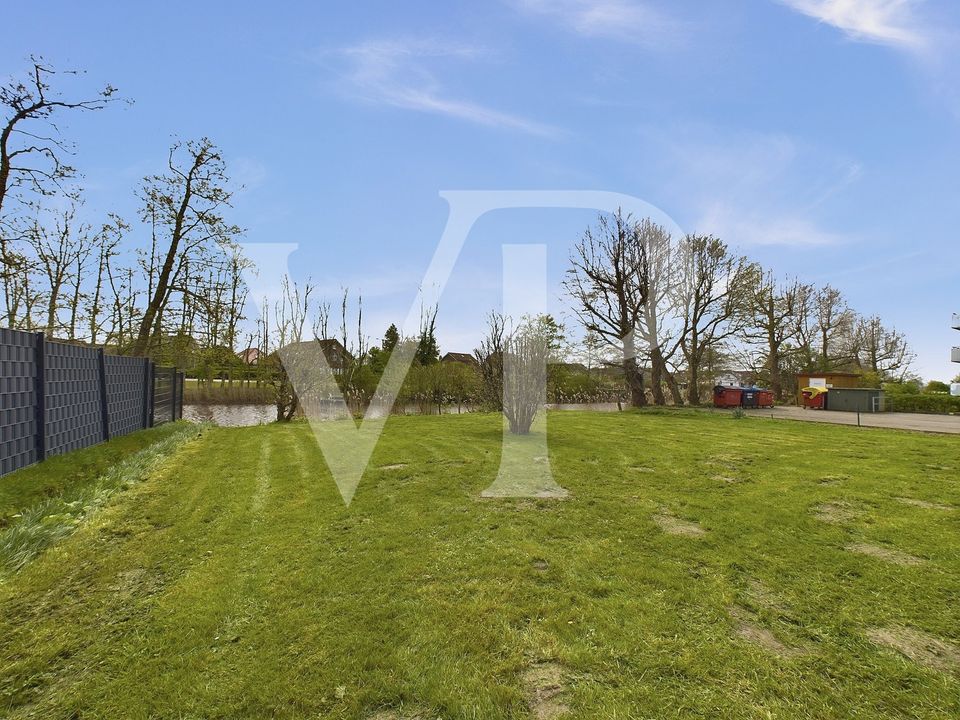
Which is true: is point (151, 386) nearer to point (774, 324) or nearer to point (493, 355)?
point (493, 355)

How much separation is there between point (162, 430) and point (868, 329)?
136ft

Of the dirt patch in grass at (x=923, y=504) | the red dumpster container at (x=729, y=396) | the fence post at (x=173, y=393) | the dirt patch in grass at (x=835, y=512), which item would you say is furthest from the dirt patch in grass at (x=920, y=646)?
the red dumpster container at (x=729, y=396)

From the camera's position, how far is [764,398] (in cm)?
2189

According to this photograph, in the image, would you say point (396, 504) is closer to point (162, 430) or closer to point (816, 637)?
point (816, 637)

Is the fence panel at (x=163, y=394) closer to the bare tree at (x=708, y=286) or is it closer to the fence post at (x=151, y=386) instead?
the fence post at (x=151, y=386)

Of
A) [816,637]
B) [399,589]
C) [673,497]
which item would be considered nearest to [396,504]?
[399,589]

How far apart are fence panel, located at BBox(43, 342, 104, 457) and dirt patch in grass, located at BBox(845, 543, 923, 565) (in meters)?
8.40

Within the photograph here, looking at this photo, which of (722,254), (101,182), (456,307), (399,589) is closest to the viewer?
(399,589)

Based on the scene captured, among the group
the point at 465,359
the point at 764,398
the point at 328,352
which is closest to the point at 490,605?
the point at 328,352

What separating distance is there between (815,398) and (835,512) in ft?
68.9

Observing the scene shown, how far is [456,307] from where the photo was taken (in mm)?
15281

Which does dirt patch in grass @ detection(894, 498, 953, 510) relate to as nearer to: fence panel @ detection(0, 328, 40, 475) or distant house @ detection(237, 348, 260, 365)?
fence panel @ detection(0, 328, 40, 475)

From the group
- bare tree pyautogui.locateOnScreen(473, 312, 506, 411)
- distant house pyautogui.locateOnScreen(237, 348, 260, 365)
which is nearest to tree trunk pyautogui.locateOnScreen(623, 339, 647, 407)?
bare tree pyautogui.locateOnScreen(473, 312, 506, 411)

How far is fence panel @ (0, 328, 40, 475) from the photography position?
4.76m
